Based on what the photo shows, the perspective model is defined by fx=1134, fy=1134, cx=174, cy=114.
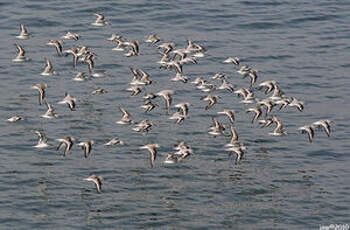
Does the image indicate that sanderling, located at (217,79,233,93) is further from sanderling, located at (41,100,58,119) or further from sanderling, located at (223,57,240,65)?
sanderling, located at (41,100,58,119)

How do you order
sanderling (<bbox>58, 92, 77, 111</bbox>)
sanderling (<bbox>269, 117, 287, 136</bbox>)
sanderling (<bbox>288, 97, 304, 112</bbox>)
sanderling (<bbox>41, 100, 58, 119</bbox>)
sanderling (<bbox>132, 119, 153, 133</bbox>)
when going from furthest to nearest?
1. sanderling (<bbox>288, 97, 304, 112</bbox>)
2. sanderling (<bbox>58, 92, 77, 111</bbox>)
3. sanderling (<bbox>41, 100, 58, 119</bbox>)
4. sanderling (<bbox>269, 117, 287, 136</bbox>)
5. sanderling (<bbox>132, 119, 153, 133</bbox>)

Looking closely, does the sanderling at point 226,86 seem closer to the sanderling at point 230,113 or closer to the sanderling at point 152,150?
the sanderling at point 230,113

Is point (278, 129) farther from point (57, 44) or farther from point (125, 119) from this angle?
point (57, 44)

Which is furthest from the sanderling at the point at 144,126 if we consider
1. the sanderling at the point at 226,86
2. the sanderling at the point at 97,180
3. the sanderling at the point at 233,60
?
the sanderling at the point at 233,60

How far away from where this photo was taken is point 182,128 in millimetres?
79000

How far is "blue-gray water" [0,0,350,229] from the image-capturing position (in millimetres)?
67562

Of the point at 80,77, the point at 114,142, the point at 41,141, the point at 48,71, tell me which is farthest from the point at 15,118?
the point at 114,142

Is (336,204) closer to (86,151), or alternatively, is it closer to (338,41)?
(86,151)

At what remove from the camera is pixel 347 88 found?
86.1 m

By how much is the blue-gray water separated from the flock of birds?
0.70 m

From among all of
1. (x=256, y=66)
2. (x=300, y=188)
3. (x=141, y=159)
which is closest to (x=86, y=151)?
(x=141, y=159)

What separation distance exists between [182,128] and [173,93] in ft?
11.2

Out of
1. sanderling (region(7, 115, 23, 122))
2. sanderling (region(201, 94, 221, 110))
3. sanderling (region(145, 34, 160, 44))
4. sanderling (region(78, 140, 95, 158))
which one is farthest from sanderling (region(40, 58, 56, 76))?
sanderling (region(201, 94, 221, 110))

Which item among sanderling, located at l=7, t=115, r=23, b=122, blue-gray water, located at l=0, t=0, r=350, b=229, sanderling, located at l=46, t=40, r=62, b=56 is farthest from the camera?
sanderling, located at l=46, t=40, r=62, b=56
